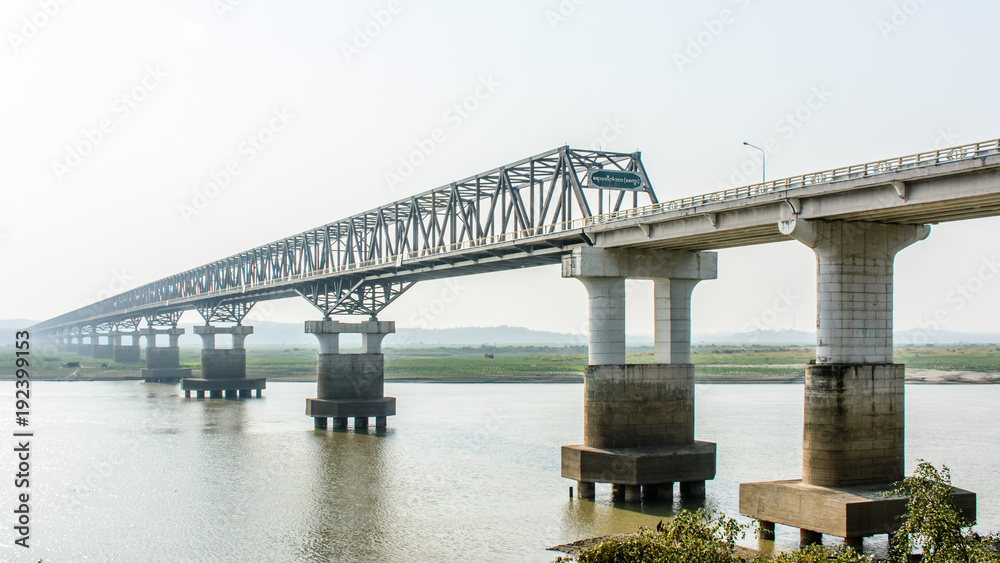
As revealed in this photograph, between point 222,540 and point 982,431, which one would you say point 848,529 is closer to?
point 222,540

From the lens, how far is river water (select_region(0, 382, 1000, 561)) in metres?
34.2

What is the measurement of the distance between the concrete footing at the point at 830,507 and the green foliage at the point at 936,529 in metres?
1.61

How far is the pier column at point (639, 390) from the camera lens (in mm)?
40156

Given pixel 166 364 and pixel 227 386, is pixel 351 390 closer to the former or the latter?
pixel 227 386

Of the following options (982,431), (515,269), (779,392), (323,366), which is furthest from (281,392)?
(982,431)

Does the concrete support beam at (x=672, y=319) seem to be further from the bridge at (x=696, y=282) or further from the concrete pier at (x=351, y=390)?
the concrete pier at (x=351, y=390)

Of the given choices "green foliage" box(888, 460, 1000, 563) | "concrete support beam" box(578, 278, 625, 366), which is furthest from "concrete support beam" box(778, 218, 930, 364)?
"concrete support beam" box(578, 278, 625, 366)

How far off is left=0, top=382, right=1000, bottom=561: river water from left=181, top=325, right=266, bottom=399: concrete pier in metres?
23.1

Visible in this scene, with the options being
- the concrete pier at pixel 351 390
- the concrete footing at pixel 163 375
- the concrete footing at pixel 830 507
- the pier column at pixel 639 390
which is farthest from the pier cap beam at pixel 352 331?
the concrete footing at pixel 163 375

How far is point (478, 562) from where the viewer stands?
3073 centimetres

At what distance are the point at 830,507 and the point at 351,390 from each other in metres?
51.1

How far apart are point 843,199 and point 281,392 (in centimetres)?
10672

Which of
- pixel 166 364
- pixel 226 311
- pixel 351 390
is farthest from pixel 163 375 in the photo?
pixel 351 390

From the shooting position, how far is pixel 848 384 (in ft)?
101
